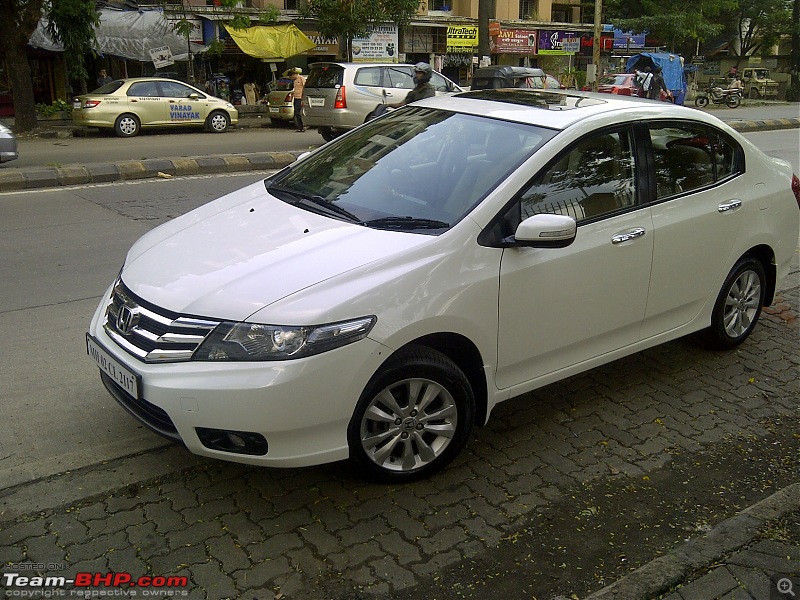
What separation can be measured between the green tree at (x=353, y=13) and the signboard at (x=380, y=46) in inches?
265

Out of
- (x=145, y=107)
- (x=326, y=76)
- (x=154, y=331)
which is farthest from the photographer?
(x=145, y=107)

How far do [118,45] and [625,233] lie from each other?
22928 millimetres

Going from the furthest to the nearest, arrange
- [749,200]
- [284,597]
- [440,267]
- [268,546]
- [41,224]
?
[41,224] < [749,200] < [440,267] < [268,546] < [284,597]

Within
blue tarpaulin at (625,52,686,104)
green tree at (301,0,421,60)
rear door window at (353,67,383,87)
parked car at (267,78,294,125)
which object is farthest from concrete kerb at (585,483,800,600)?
blue tarpaulin at (625,52,686,104)

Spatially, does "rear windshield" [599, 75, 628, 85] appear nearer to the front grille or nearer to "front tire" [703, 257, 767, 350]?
"front tire" [703, 257, 767, 350]

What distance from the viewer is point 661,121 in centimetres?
444

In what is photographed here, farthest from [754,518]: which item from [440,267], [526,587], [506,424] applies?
[440,267]

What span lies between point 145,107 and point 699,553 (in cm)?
1842

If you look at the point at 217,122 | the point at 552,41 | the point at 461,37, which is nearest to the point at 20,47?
the point at 217,122

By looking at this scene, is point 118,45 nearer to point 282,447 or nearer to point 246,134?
→ point 246,134

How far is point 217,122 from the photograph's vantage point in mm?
20406

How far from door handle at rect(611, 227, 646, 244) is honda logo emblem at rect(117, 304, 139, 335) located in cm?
236

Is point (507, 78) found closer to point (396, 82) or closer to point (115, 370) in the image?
point (396, 82)

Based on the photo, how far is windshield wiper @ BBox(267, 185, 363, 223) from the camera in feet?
12.5
